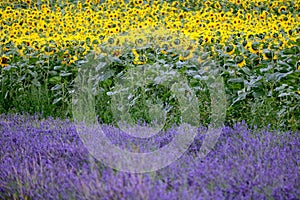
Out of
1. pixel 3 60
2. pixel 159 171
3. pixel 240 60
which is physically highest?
→ pixel 159 171

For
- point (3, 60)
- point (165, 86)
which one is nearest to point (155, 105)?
point (165, 86)

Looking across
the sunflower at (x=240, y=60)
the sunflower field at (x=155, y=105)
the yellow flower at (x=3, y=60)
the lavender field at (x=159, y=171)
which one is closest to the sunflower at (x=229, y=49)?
the sunflower field at (x=155, y=105)

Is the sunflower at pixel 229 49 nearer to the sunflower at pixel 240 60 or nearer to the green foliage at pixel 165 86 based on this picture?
the green foliage at pixel 165 86

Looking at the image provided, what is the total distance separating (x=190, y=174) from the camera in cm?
268

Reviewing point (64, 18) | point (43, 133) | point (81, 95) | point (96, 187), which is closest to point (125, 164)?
point (96, 187)

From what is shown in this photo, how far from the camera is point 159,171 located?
2.82 meters

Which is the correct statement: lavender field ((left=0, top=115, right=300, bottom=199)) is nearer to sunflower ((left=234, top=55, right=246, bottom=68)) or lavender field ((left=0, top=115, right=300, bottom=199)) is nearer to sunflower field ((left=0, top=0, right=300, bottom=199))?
sunflower field ((left=0, top=0, right=300, bottom=199))

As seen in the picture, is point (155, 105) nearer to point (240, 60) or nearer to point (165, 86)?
point (165, 86)

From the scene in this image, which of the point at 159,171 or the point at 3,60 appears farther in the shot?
the point at 3,60

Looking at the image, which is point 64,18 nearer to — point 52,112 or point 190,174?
point 52,112

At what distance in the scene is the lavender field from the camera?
2.45 metres

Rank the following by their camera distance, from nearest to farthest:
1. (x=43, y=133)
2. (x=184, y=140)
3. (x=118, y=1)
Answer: (x=184, y=140), (x=43, y=133), (x=118, y=1)

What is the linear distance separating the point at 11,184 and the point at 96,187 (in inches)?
21.9

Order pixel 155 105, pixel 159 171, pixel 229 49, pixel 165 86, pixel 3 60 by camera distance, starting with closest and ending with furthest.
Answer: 1. pixel 159 171
2. pixel 155 105
3. pixel 165 86
4. pixel 229 49
5. pixel 3 60
